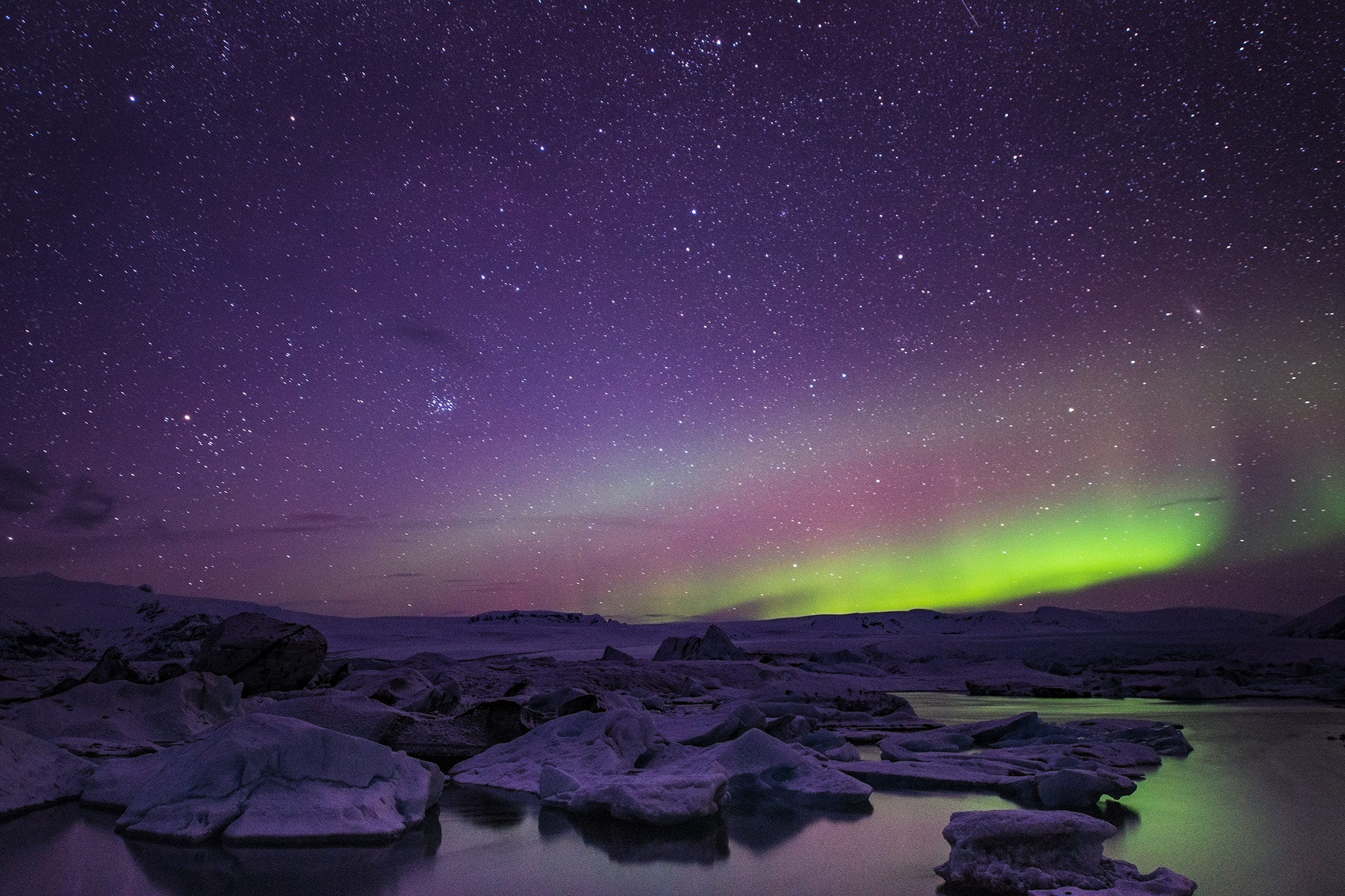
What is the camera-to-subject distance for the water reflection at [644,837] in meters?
3.03

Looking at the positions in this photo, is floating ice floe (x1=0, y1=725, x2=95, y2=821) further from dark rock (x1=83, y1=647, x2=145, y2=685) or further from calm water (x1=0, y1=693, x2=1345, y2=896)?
dark rock (x1=83, y1=647, x2=145, y2=685)

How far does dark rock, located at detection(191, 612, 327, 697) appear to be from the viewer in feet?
27.2

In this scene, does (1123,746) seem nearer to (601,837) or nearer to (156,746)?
(601,837)

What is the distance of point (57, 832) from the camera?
346 centimetres

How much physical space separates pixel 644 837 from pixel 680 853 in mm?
314

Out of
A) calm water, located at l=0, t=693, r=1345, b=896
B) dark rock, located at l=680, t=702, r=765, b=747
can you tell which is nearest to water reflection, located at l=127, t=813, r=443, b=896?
calm water, located at l=0, t=693, r=1345, b=896

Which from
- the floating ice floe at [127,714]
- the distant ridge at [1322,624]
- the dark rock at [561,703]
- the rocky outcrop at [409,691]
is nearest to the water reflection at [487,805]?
the dark rock at [561,703]

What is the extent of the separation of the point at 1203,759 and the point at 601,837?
456cm

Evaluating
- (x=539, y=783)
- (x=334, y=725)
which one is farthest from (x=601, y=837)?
(x=334, y=725)

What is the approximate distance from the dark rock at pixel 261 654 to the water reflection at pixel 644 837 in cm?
587

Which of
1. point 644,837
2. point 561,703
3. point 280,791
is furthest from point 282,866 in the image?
point 561,703

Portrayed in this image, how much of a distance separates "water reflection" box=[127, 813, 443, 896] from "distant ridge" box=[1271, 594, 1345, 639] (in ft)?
64.9

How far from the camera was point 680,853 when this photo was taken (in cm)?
308

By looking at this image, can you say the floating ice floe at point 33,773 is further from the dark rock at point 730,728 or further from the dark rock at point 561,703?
the dark rock at point 730,728
